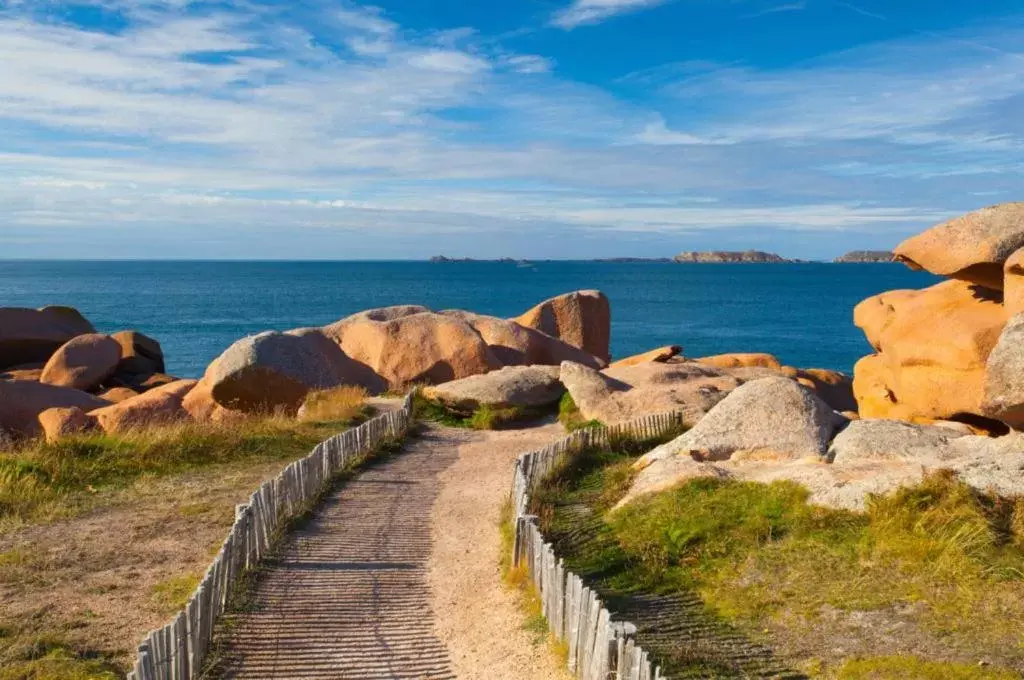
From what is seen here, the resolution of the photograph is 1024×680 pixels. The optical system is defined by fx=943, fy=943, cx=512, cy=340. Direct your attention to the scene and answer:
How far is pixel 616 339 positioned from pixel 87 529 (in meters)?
71.3

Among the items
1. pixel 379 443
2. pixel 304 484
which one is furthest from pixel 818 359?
pixel 304 484

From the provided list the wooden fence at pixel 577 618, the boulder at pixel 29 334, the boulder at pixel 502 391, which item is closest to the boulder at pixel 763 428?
the wooden fence at pixel 577 618

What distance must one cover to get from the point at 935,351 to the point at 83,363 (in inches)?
1093

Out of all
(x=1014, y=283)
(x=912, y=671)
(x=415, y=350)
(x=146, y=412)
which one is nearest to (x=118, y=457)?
(x=146, y=412)

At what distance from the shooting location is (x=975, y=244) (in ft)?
65.6

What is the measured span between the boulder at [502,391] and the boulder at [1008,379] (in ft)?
36.7

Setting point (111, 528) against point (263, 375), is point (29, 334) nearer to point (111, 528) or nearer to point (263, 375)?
point (263, 375)

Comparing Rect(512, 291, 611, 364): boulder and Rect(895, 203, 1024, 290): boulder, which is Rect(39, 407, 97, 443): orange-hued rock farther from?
Rect(895, 203, 1024, 290): boulder

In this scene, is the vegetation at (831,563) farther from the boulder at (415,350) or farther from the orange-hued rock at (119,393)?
the orange-hued rock at (119,393)

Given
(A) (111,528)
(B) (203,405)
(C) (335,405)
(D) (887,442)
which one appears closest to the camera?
(A) (111,528)

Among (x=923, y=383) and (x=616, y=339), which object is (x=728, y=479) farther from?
(x=616, y=339)

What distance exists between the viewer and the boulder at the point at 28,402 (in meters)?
23.9

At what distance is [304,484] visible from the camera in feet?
50.6

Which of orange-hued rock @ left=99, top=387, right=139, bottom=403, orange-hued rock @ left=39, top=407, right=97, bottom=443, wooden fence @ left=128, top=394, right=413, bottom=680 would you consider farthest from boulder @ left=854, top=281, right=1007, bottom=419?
orange-hued rock @ left=99, top=387, right=139, bottom=403
